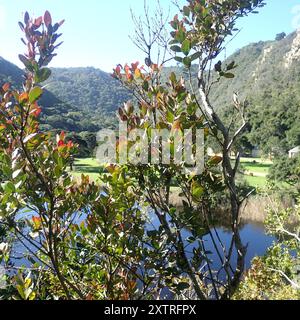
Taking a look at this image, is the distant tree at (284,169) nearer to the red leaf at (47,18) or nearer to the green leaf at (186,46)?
the green leaf at (186,46)

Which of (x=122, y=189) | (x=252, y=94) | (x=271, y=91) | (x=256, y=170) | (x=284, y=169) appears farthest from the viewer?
(x=252, y=94)

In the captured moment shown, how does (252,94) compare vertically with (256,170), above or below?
above

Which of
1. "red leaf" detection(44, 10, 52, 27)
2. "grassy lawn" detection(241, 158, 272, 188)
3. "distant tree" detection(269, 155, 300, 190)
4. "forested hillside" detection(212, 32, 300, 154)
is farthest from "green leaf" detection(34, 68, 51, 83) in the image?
"grassy lawn" detection(241, 158, 272, 188)

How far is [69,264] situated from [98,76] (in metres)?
70.1

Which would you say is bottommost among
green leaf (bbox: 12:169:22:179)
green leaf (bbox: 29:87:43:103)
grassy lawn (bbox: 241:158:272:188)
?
grassy lawn (bbox: 241:158:272:188)

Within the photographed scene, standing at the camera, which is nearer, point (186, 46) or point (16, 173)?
point (16, 173)

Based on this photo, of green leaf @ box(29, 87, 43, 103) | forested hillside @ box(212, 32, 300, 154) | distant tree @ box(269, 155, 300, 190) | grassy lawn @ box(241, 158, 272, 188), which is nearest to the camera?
green leaf @ box(29, 87, 43, 103)

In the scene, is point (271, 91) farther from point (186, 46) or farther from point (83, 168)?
point (186, 46)

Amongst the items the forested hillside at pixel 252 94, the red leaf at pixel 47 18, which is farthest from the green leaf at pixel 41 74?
the forested hillside at pixel 252 94

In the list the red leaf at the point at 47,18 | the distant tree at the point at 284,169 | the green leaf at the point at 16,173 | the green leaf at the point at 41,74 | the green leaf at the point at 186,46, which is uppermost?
the red leaf at the point at 47,18

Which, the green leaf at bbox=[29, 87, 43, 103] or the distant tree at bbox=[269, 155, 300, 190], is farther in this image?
the distant tree at bbox=[269, 155, 300, 190]

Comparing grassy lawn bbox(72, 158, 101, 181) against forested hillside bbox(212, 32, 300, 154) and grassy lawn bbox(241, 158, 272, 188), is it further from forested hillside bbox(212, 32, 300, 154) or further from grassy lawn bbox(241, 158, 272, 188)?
grassy lawn bbox(241, 158, 272, 188)

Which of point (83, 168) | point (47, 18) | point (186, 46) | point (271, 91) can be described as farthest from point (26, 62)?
point (271, 91)

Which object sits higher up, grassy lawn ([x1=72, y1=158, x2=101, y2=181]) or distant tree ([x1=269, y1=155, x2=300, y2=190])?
grassy lawn ([x1=72, y1=158, x2=101, y2=181])
